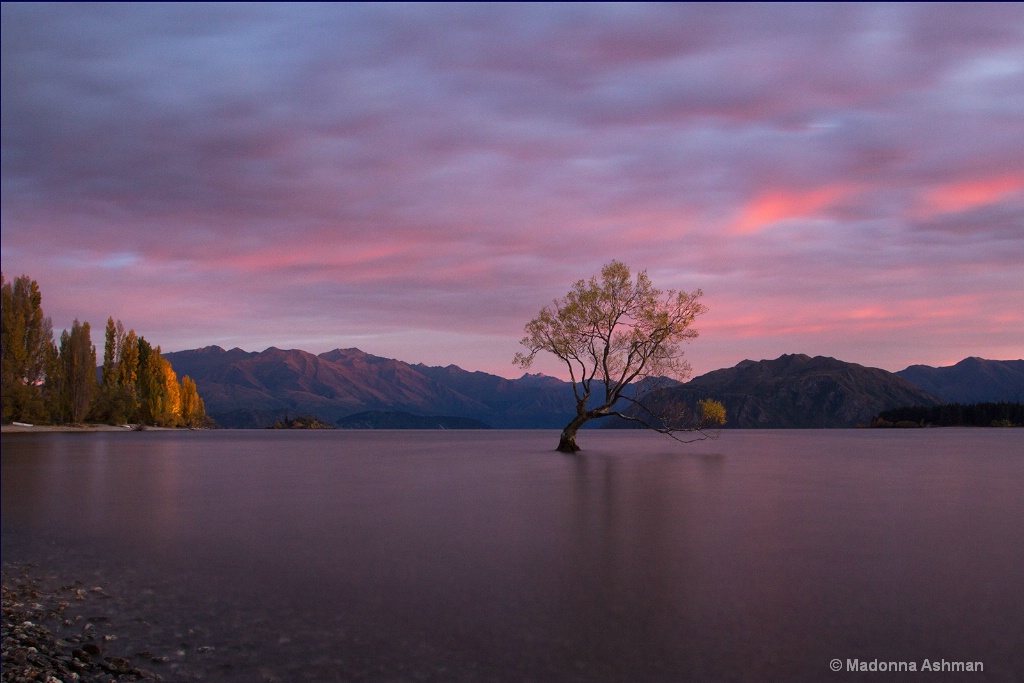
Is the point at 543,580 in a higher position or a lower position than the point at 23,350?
lower

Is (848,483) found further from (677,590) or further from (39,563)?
(39,563)

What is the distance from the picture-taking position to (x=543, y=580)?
1362cm

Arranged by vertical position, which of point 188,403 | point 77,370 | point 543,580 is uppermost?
point 77,370

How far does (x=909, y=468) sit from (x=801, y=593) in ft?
140

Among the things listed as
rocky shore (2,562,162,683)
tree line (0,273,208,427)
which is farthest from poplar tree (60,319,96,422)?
rocky shore (2,562,162,683)

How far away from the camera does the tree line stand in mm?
118250

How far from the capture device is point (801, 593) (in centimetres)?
1250

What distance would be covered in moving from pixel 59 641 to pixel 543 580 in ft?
26.0

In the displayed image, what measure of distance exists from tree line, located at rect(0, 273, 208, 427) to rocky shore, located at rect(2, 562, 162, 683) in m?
118

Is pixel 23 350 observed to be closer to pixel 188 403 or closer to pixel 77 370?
pixel 77 370

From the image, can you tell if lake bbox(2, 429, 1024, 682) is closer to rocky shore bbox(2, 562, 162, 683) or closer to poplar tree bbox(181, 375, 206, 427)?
rocky shore bbox(2, 562, 162, 683)

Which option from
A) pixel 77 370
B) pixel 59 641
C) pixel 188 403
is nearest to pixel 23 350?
pixel 77 370

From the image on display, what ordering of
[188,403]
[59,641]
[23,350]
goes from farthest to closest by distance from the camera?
1. [188,403]
2. [23,350]
3. [59,641]

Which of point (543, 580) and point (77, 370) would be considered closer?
point (543, 580)
